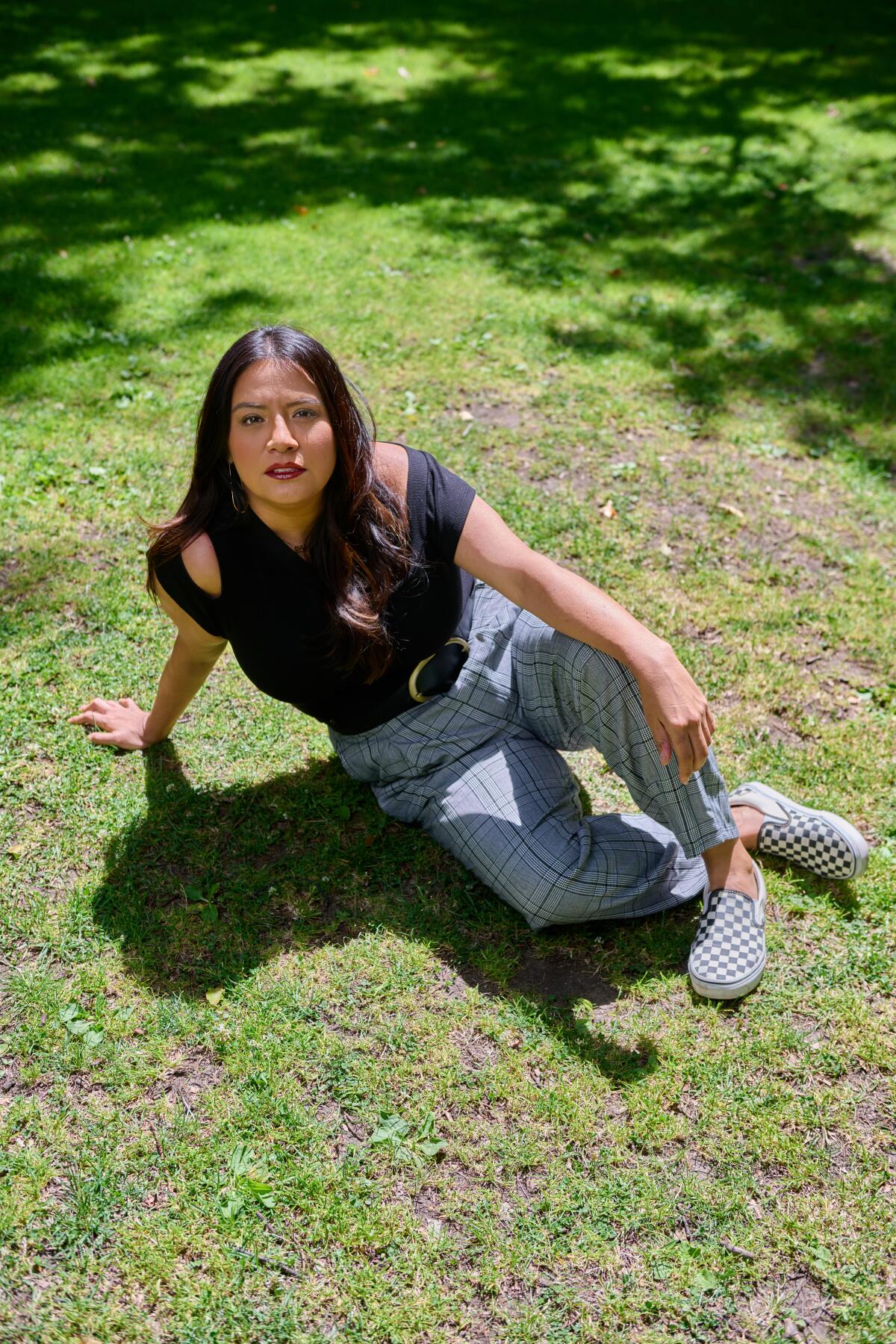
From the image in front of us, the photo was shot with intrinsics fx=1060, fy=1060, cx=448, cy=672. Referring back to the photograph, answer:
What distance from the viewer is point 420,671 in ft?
9.92

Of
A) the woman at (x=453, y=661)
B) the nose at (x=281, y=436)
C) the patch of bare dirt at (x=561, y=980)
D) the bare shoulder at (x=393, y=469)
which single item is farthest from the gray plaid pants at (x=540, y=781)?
the nose at (x=281, y=436)

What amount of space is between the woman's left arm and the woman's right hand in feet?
4.44

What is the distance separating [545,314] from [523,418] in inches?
48.5

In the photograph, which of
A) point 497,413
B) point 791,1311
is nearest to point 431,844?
point 791,1311

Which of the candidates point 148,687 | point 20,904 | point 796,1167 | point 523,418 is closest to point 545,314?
point 523,418

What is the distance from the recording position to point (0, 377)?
5.45 metres

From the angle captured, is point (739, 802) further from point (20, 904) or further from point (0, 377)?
point (0, 377)

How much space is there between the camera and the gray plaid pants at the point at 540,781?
2814 mm

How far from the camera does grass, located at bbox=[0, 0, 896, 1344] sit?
92.7 inches

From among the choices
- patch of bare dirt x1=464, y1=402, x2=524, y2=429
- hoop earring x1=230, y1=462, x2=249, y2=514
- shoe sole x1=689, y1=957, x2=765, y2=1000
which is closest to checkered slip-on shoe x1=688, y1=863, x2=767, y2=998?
shoe sole x1=689, y1=957, x2=765, y2=1000

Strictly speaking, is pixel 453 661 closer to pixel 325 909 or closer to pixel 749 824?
pixel 325 909

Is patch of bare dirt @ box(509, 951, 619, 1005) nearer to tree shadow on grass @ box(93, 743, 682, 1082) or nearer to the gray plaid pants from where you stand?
tree shadow on grass @ box(93, 743, 682, 1082)

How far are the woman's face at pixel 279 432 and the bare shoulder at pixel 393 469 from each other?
0.20 metres

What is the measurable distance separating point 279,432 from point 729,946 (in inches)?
70.7
